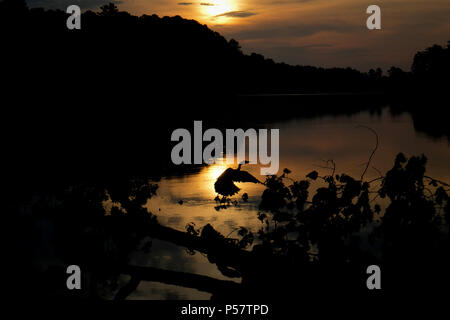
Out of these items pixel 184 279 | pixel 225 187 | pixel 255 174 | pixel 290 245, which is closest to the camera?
pixel 184 279

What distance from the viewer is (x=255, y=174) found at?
1190 inches

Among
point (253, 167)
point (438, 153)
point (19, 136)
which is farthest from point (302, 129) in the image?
point (19, 136)

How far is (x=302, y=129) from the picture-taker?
218ft

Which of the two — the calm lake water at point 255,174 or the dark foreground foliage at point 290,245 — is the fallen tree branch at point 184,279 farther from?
the calm lake water at point 255,174

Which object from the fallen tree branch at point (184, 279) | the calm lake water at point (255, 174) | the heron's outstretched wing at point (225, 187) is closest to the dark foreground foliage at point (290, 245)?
the fallen tree branch at point (184, 279)

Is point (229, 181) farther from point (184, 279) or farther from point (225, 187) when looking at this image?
point (184, 279)

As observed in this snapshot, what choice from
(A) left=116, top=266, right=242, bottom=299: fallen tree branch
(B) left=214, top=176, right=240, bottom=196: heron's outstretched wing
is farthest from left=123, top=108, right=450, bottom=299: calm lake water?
(A) left=116, top=266, right=242, bottom=299: fallen tree branch

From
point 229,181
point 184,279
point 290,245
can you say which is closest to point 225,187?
point 229,181

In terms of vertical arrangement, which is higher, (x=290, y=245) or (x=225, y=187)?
(x=225, y=187)

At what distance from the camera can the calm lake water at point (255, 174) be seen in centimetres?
1449

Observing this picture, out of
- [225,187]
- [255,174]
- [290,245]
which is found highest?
[225,187]

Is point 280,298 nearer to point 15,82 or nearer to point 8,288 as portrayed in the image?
point 8,288

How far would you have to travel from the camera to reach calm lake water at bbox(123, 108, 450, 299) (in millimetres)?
14492

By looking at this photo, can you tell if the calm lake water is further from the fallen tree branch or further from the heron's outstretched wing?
the fallen tree branch
